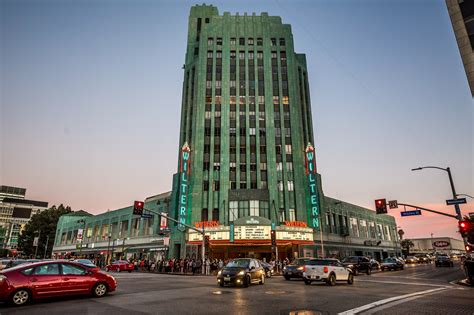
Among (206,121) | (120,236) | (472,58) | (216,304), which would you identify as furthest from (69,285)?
(120,236)

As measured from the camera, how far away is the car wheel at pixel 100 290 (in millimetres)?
12812

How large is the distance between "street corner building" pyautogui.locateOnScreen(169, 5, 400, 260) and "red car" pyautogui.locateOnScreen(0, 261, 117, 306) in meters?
29.6

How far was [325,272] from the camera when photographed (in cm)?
1836

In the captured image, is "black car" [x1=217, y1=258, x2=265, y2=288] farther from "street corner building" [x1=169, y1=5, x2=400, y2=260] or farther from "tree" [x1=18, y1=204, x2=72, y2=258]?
"tree" [x1=18, y1=204, x2=72, y2=258]

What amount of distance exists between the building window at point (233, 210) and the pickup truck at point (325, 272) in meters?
28.5

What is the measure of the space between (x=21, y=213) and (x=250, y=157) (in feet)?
547

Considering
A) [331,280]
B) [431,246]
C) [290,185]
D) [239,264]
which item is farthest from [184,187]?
[431,246]

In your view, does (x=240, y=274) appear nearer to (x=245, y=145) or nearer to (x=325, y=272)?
(x=325, y=272)

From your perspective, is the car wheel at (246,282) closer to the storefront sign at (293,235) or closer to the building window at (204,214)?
the storefront sign at (293,235)

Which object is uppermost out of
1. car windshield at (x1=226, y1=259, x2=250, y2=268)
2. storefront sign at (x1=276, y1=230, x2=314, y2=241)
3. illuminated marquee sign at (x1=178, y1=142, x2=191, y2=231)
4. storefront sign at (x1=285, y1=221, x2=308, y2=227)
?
illuminated marquee sign at (x1=178, y1=142, x2=191, y2=231)

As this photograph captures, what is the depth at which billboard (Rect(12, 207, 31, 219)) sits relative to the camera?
162 metres

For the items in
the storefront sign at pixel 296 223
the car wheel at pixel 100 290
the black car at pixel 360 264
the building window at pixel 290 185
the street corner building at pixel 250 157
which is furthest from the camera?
the building window at pixel 290 185

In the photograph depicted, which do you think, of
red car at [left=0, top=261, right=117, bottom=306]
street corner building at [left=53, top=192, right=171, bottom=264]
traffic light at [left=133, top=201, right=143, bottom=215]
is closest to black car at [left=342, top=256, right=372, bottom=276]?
traffic light at [left=133, top=201, right=143, bottom=215]

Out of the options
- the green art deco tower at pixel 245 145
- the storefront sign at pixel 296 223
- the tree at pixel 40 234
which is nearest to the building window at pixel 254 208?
the green art deco tower at pixel 245 145
